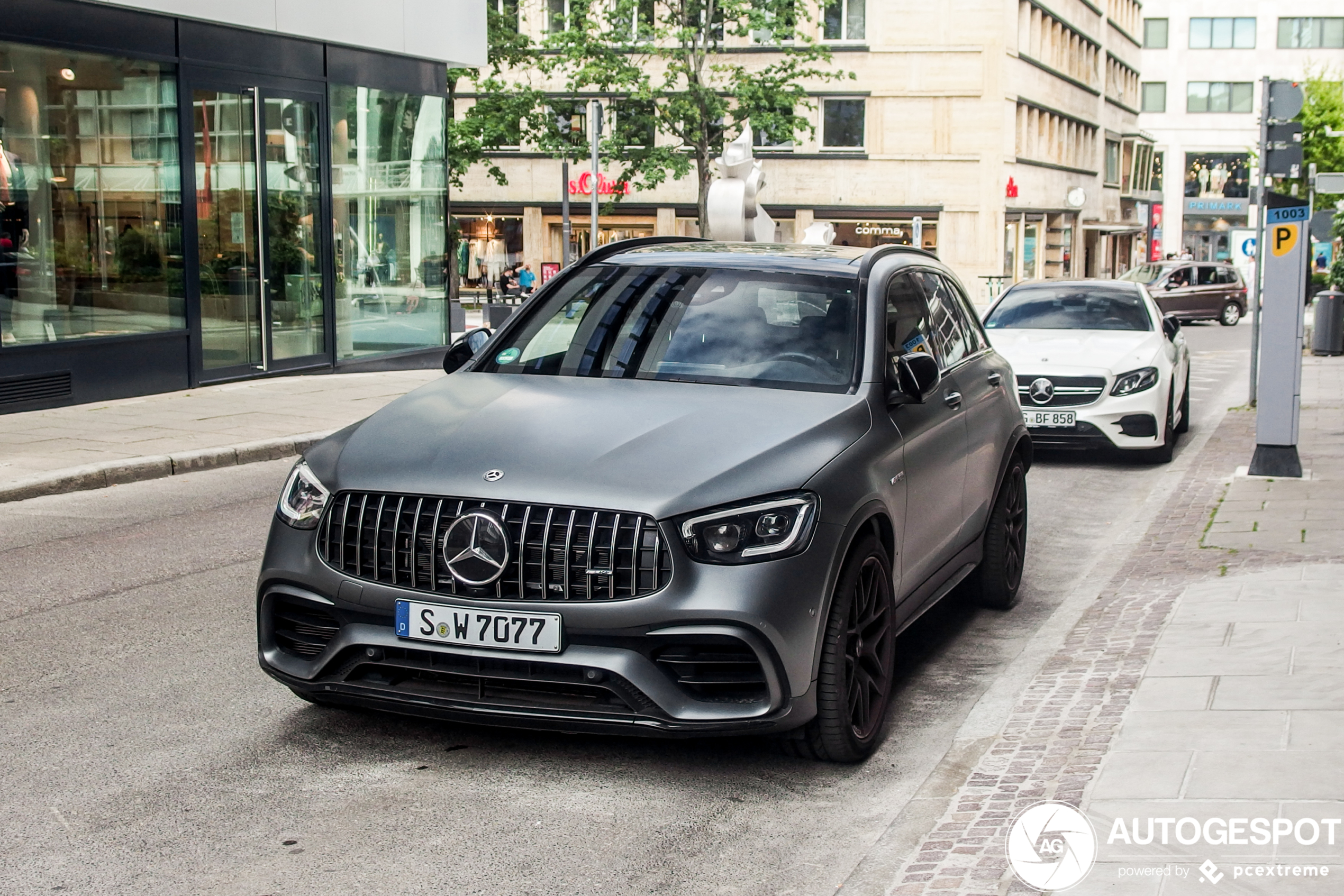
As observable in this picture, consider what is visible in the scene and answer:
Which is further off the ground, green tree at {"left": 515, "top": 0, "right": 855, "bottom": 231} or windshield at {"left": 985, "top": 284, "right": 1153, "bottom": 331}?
green tree at {"left": 515, "top": 0, "right": 855, "bottom": 231}

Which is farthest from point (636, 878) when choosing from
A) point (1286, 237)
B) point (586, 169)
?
point (586, 169)

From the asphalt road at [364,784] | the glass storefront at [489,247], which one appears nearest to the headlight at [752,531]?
the asphalt road at [364,784]

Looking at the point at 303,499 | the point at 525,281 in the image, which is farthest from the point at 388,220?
the point at 525,281

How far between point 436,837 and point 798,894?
1001 millimetres

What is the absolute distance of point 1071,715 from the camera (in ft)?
17.1

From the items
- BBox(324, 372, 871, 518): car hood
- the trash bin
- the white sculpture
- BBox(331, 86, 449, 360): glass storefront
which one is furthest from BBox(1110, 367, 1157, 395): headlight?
the white sculpture

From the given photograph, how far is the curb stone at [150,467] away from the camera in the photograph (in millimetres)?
10203

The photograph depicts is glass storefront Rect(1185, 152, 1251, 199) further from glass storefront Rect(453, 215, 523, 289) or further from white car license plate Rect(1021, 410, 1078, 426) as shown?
white car license plate Rect(1021, 410, 1078, 426)

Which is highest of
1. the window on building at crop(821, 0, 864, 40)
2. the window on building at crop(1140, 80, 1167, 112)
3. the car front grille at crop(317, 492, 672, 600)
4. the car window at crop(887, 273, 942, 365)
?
the window on building at crop(1140, 80, 1167, 112)

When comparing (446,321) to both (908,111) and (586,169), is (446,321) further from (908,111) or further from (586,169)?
(908,111)

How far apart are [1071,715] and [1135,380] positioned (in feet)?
25.4

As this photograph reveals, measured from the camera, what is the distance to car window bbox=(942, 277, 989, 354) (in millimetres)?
7156

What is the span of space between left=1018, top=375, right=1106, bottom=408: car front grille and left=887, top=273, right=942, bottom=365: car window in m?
6.14

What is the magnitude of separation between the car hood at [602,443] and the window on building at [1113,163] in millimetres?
70171
